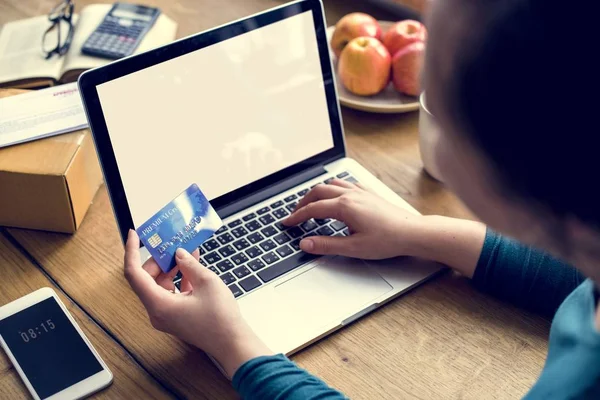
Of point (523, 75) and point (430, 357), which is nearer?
point (523, 75)

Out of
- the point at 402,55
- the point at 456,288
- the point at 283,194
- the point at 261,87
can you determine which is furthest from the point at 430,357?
the point at 402,55

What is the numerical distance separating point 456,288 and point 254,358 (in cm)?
29

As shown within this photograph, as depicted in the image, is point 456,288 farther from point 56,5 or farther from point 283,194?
point 56,5

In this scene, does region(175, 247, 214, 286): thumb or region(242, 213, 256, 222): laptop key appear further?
region(242, 213, 256, 222): laptop key

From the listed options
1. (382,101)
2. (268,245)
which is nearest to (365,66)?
(382,101)

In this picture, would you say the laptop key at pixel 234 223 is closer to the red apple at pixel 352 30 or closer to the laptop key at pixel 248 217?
the laptop key at pixel 248 217

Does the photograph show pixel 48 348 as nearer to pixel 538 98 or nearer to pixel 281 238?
pixel 281 238

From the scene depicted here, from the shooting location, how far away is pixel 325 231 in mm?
944

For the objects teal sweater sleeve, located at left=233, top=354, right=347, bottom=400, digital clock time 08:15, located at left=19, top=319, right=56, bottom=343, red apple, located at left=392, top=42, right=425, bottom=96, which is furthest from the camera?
red apple, located at left=392, top=42, right=425, bottom=96

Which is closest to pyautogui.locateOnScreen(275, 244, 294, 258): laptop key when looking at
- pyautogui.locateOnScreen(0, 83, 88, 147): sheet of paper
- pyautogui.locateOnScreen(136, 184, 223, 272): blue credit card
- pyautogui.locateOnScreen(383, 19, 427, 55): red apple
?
pyautogui.locateOnScreen(136, 184, 223, 272): blue credit card

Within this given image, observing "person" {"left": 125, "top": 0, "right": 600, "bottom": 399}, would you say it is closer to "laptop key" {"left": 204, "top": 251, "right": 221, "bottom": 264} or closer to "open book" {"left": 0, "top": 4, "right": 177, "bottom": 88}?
"laptop key" {"left": 204, "top": 251, "right": 221, "bottom": 264}

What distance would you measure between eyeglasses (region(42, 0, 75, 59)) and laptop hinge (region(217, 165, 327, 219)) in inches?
20.7

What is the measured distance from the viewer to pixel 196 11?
1.46m

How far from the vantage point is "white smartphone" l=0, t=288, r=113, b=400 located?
0.76m
